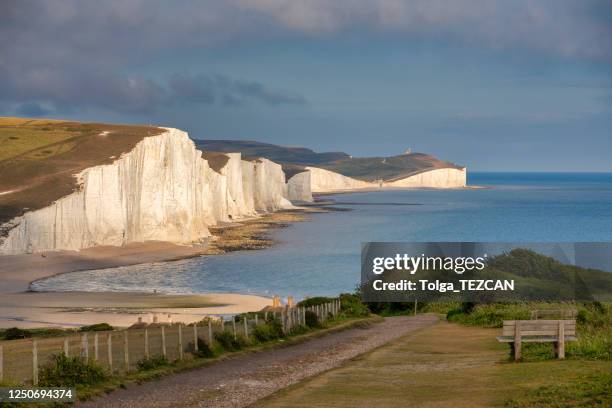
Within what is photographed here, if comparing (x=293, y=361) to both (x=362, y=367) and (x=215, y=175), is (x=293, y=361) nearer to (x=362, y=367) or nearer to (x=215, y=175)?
(x=362, y=367)

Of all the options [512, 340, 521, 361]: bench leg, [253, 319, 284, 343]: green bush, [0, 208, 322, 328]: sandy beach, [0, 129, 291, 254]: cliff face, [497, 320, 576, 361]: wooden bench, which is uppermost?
[0, 129, 291, 254]: cliff face

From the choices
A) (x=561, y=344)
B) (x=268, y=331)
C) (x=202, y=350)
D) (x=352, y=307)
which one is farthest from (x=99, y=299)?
(x=561, y=344)

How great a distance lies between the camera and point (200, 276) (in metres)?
66.1

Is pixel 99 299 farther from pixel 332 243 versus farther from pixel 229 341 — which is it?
pixel 332 243

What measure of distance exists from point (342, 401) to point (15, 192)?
6886 cm

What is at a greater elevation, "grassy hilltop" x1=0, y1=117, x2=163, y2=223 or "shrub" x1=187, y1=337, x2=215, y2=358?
"grassy hilltop" x1=0, y1=117, x2=163, y2=223

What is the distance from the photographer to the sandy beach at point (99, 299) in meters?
43.9

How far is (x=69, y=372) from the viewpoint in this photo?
18.0m

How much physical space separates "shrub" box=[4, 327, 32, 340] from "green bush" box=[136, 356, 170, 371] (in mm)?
15112

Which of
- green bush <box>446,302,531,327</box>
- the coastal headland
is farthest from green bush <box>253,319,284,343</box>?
the coastal headland

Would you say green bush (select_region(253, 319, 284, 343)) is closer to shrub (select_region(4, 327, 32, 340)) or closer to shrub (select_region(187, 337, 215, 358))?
shrub (select_region(187, 337, 215, 358))

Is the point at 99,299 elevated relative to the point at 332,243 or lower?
lower

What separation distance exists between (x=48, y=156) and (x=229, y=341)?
72.4 meters

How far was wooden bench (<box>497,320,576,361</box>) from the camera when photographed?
59.9 feet
